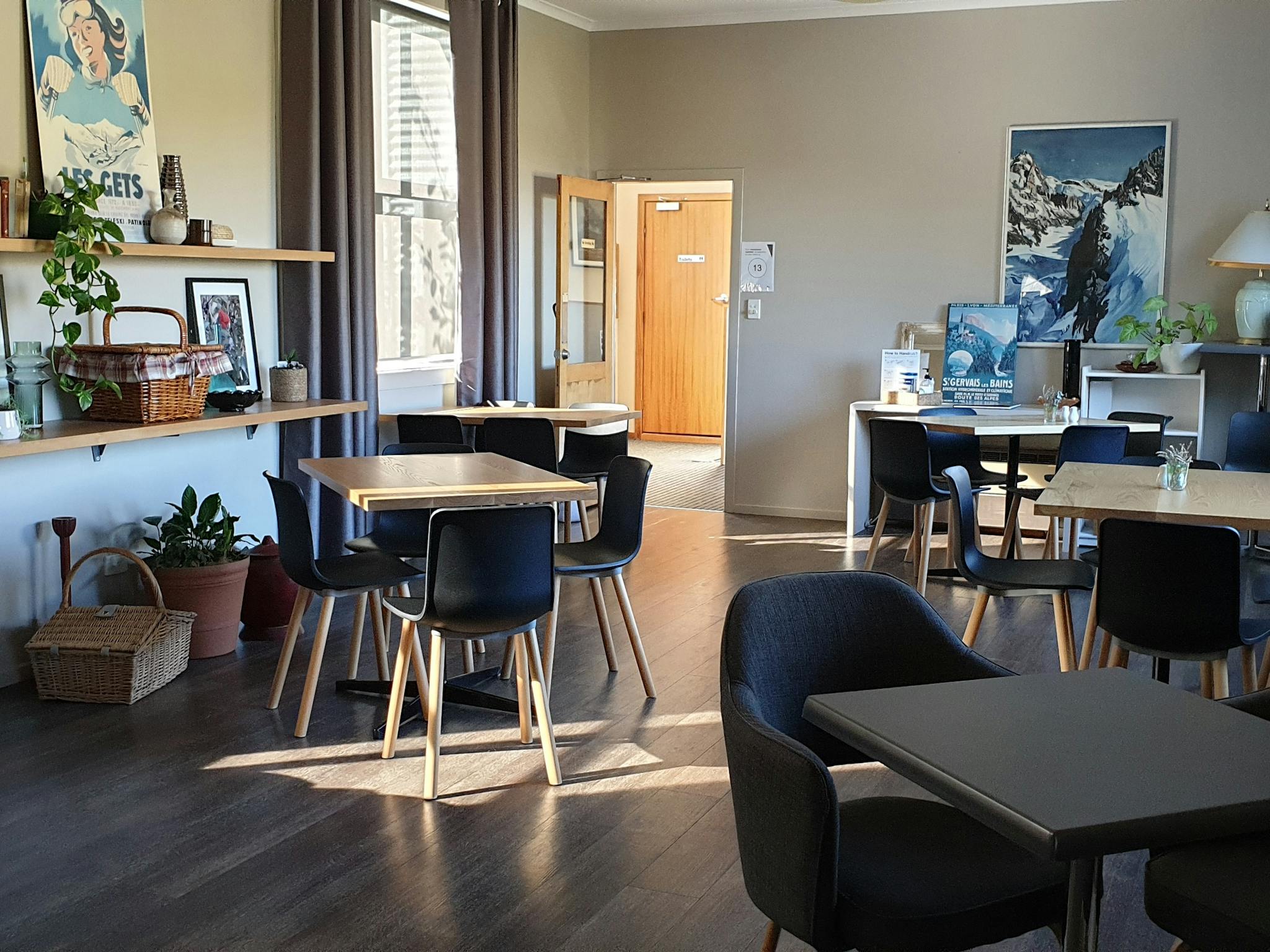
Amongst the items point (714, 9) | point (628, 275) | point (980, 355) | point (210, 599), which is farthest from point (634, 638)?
point (628, 275)

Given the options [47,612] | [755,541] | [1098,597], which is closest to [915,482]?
[755,541]

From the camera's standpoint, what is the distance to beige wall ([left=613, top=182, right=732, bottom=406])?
1105 centimetres

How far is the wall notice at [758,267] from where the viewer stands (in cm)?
795

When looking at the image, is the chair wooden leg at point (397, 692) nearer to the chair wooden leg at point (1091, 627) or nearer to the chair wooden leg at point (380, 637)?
the chair wooden leg at point (380, 637)

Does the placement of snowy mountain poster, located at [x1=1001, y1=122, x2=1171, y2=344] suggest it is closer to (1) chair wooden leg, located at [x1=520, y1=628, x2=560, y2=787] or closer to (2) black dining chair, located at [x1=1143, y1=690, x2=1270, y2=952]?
(1) chair wooden leg, located at [x1=520, y1=628, x2=560, y2=787]

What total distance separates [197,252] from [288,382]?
2.45 feet

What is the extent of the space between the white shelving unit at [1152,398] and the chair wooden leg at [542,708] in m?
4.56

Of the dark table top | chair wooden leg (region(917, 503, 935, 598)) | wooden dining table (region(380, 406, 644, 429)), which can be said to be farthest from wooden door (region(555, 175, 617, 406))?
the dark table top

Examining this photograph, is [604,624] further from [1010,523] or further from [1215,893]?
[1215,893]

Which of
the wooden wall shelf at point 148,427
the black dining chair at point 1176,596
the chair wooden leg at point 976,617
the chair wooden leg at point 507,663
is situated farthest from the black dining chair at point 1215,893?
the wooden wall shelf at point 148,427

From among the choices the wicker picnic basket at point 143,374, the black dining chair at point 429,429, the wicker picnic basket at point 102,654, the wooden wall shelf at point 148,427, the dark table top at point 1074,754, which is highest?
the wicker picnic basket at point 143,374

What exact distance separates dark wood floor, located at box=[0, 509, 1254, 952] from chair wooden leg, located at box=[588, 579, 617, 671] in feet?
0.23

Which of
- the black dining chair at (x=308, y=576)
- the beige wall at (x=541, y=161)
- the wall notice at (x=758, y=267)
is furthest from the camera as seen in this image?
the wall notice at (x=758, y=267)

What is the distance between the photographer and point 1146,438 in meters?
6.41
